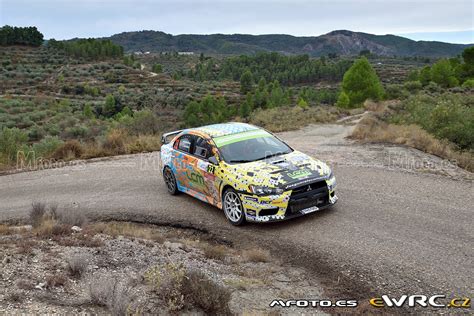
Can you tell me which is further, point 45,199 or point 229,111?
point 229,111

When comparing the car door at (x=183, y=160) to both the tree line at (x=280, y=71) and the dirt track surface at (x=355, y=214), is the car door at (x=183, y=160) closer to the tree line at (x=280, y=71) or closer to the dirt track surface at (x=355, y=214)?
the dirt track surface at (x=355, y=214)

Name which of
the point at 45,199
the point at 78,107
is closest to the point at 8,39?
the point at 78,107

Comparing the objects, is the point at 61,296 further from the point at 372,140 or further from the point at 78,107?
the point at 78,107

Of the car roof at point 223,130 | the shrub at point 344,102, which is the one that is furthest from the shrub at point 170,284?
the shrub at point 344,102

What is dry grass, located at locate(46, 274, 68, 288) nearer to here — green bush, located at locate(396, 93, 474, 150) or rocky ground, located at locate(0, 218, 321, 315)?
rocky ground, located at locate(0, 218, 321, 315)

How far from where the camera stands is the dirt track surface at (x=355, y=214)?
6180 millimetres

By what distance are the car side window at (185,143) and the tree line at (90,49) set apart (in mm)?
90743

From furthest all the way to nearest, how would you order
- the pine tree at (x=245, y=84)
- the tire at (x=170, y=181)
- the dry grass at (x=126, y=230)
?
the pine tree at (x=245, y=84) < the tire at (x=170, y=181) < the dry grass at (x=126, y=230)

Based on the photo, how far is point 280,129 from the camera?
70.7 ft

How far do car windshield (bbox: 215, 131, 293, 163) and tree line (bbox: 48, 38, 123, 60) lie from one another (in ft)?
302

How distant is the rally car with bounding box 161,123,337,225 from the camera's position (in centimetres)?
793

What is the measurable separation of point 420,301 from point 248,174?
3.71 metres

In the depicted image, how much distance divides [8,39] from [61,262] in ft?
330

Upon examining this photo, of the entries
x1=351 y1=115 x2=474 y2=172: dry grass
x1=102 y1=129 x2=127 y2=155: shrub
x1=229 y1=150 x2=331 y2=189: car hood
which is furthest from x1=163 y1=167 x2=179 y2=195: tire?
x1=351 y1=115 x2=474 y2=172: dry grass
